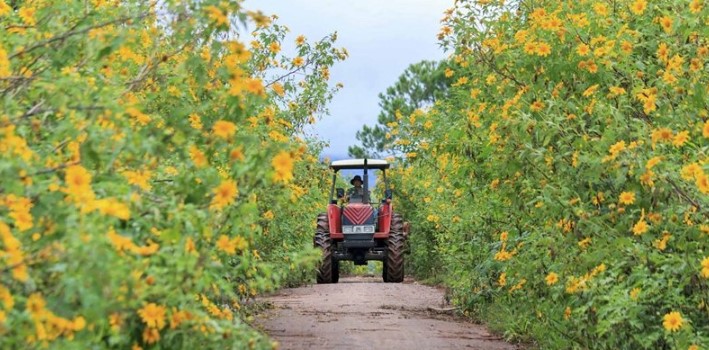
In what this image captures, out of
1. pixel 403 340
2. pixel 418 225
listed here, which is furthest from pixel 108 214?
pixel 418 225

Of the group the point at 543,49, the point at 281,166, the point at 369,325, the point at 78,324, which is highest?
the point at 543,49

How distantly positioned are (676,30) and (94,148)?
4.56 meters

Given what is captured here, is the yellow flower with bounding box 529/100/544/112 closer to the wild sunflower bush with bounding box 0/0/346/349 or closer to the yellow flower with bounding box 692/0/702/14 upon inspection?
the yellow flower with bounding box 692/0/702/14

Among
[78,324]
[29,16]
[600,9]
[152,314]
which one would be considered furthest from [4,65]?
[600,9]

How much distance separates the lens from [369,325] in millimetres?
11422

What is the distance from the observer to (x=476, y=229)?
1144 cm

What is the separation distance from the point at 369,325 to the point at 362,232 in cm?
883

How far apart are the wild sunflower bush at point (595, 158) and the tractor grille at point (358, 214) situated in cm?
1035

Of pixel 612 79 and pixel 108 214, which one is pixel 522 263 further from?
pixel 108 214

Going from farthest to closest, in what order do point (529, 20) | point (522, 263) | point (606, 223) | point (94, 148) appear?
point (529, 20)
point (522, 263)
point (606, 223)
point (94, 148)

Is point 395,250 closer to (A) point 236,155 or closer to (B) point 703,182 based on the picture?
(B) point 703,182

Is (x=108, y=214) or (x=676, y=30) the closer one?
(x=108, y=214)

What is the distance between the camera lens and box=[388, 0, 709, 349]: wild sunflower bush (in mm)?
5688

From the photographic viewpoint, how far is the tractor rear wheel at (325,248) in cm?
2028
